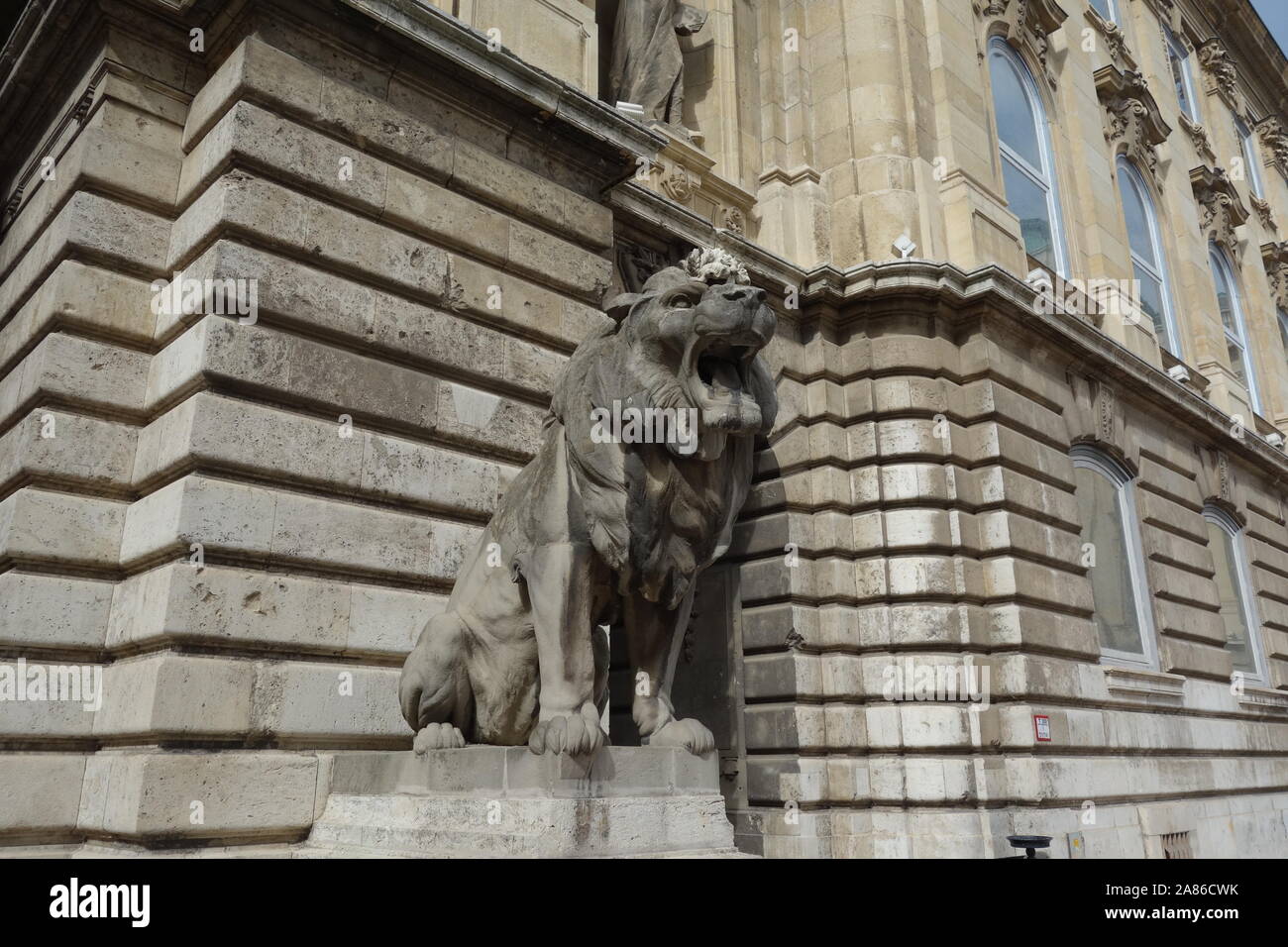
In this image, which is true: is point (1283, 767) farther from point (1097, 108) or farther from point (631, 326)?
point (631, 326)

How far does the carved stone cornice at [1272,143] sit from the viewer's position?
83.4ft

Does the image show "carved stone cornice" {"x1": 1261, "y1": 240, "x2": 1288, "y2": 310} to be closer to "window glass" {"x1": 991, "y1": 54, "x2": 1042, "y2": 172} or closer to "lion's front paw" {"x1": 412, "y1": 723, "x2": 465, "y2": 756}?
"window glass" {"x1": 991, "y1": 54, "x2": 1042, "y2": 172}

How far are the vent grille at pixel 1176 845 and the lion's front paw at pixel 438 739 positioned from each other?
1003 cm

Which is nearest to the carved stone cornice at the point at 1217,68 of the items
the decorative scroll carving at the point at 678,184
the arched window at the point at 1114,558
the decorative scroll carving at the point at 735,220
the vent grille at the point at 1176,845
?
the arched window at the point at 1114,558

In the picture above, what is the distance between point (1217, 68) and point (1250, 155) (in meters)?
3.06

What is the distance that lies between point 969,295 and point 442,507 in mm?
7086

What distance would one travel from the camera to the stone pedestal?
4.09 m

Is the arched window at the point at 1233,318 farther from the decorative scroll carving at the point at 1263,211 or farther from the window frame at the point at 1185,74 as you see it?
the window frame at the point at 1185,74

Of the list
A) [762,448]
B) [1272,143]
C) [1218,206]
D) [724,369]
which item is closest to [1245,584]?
[1218,206]

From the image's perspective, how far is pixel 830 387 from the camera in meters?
11.5

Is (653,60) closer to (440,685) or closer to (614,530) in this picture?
(614,530)

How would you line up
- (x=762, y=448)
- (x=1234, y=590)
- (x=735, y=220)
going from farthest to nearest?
(x=1234, y=590) → (x=735, y=220) → (x=762, y=448)

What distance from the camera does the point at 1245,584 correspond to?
1712 centimetres
